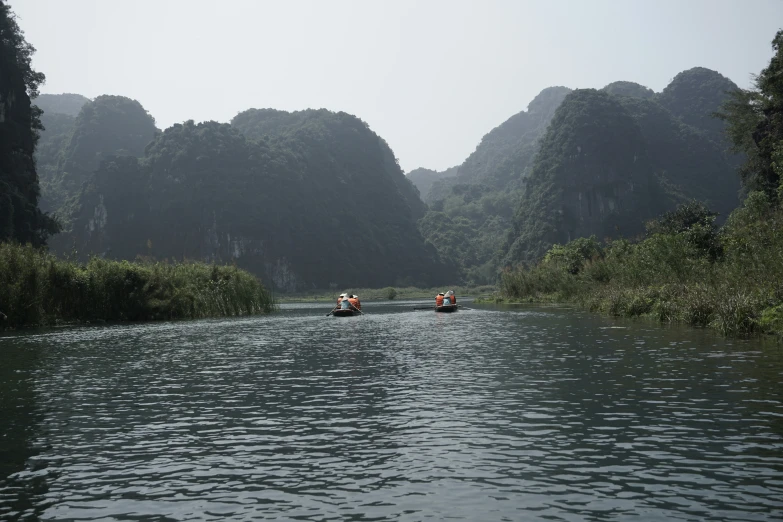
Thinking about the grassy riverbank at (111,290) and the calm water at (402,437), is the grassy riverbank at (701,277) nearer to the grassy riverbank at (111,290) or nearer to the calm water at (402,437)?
the calm water at (402,437)

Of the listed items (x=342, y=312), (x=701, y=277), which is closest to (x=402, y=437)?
(x=701, y=277)

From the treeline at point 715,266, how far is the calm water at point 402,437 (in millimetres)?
3927

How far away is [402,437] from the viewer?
11.9 metres

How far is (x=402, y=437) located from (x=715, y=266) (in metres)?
30.2

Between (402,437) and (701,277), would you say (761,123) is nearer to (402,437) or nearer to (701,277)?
(701,277)

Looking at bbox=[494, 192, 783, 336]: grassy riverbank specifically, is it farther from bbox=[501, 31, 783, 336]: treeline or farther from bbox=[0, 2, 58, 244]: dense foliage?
bbox=[0, 2, 58, 244]: dense foliage

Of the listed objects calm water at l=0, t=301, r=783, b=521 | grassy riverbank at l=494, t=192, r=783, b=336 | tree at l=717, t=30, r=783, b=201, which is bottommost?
calm water at l=0, t=301, r=783, b=521

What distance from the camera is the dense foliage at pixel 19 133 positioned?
67312 mm

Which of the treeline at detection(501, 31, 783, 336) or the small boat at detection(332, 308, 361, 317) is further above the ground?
the treeline at detection(501, 31, 783, 336)

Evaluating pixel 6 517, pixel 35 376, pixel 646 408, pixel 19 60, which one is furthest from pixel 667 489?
pixel 19 60

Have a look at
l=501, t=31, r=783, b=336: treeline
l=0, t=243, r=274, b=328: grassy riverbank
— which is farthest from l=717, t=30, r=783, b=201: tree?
l=0, t=243, r=274, b=328: grassy riverbank

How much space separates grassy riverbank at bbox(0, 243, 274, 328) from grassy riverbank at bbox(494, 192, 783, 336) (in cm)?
3067

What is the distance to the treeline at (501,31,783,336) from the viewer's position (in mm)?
27391

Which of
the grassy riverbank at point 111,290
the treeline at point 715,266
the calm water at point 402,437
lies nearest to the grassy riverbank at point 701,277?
the treeline at point 715,266
